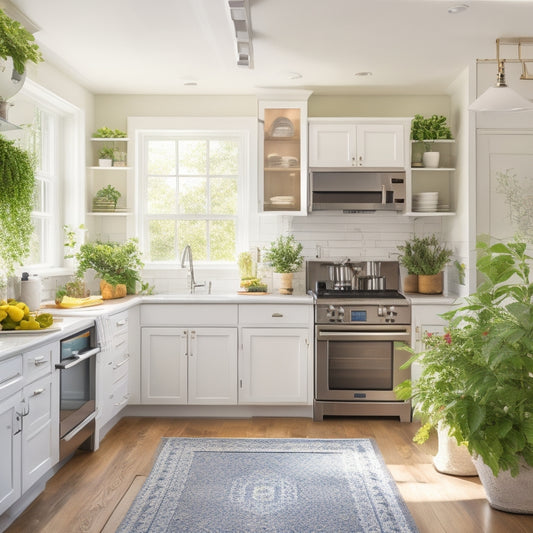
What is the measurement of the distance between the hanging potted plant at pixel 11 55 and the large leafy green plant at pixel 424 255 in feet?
10.9

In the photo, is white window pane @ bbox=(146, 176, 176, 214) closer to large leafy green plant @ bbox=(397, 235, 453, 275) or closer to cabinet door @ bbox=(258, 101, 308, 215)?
cabinet door @ bbox=(258, 101, 308, 215)

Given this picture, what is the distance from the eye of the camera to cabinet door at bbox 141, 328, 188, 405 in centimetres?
474

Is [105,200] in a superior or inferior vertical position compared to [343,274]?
superior

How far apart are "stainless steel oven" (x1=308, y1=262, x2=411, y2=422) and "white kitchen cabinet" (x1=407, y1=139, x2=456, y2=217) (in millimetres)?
999

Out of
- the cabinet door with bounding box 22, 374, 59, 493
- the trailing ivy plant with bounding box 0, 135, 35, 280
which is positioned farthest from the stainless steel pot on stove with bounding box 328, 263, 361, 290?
the cabinet door with bounding box 22, 374, 59, 493

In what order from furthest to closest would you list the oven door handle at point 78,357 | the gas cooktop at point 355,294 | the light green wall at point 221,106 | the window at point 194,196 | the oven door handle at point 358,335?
the window at point 194,196
the light green wall at point 221,106
the gas cooktop at point 355,294
the oven door handle at point 358,335
the oven door handle at point 78,357

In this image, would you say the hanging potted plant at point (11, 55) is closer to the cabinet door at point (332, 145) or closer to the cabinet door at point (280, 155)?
the cabinet door at point (280, 155)

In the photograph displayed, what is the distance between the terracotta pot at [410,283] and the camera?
5.24 m

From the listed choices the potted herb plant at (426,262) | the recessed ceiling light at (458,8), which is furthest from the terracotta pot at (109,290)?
the recessed ceiling light at (458,8)

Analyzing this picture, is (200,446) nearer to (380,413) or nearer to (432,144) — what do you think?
(380,413)

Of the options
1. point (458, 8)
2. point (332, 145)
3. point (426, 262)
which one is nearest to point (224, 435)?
point (426, 262)

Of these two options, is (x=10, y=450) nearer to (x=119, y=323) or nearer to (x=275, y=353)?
(x=119, y=323)

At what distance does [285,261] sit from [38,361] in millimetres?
2567

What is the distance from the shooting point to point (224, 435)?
4.33 metres
